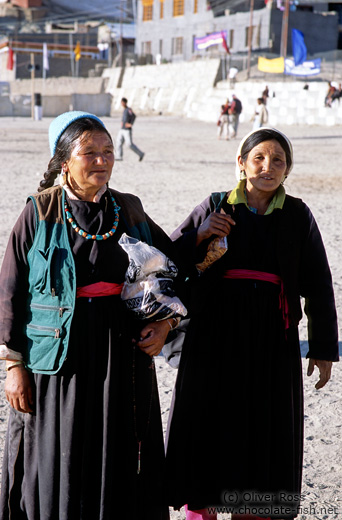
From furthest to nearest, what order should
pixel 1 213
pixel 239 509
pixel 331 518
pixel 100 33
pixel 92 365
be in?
pixel 100 33
pixel 1 213
pixel 331 518
pixel 239 509
pixel 92 365

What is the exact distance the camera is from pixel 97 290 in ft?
7.23

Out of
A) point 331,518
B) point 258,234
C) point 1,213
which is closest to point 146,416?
point 258,234

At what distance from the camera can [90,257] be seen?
7.23ft

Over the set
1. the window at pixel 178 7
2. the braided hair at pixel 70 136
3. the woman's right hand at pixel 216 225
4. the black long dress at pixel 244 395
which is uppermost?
the window at pixel 178 7

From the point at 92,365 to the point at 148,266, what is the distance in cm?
39

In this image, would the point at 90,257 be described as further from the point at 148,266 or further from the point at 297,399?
the point at 297,399

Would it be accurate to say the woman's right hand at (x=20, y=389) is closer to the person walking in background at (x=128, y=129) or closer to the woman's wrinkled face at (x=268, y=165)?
the woman's wrinkled face at (x=268, y=165)

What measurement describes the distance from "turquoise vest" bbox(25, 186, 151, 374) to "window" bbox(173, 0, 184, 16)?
58.1 m

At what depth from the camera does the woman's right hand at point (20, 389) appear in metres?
2.18

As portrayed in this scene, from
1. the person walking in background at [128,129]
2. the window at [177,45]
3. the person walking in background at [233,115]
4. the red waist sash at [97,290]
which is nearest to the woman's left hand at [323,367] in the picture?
the red waist sash at [97,290]

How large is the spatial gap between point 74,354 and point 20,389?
0.73 feet

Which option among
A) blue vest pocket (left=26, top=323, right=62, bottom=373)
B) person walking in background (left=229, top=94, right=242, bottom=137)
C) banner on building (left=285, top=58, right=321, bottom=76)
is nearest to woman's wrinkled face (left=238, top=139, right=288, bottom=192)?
blue vest pocket (left=26, top=323, right=62, bottom=373)

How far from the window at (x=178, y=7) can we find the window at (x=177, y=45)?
7.02 feet

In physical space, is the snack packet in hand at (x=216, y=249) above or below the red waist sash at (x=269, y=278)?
above
